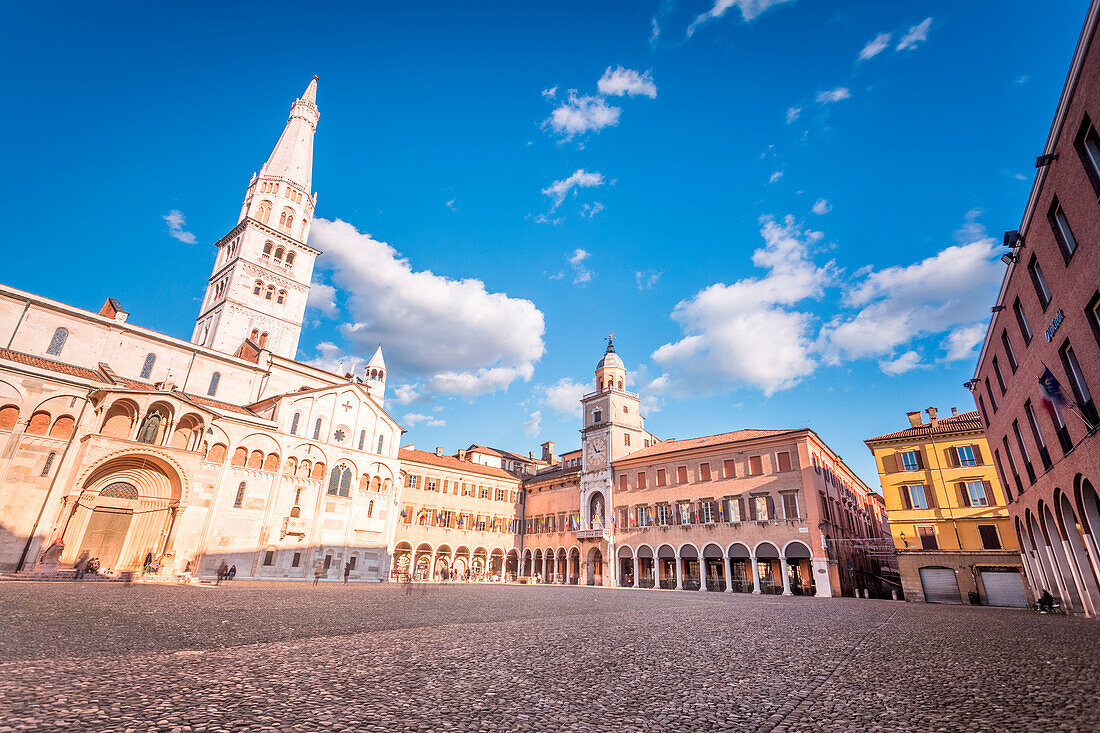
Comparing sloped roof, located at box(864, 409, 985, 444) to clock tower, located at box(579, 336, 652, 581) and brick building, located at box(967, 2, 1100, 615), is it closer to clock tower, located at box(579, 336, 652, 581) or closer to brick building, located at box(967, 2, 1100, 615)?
brick building, located at box(967, 2, 1100, 615)

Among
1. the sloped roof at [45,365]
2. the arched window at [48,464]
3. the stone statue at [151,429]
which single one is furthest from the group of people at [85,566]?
the sloped roof at [45,365]

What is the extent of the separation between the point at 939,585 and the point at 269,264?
5752 cm

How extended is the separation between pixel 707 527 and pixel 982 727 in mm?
36172

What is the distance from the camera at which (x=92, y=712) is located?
11.9 feet

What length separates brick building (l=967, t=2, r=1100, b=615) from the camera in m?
11.0

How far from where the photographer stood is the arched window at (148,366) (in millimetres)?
33656

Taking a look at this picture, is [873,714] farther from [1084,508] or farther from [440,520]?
[440,520]

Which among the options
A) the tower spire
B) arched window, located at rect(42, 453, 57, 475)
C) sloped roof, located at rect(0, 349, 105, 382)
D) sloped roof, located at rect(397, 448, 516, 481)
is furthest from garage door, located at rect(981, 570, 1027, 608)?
the tower spire

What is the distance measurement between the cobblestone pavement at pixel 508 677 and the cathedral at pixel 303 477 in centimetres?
1934

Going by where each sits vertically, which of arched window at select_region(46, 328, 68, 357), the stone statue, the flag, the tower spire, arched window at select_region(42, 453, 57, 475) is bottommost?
arched window at select_region(42, 453, 57, 475)

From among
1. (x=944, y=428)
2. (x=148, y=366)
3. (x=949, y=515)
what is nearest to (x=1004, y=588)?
(x=949, y=515)

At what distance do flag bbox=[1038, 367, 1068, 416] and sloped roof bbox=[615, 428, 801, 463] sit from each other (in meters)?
20.9

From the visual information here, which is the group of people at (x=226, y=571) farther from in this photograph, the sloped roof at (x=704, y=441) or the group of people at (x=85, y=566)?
the sloped roof at (x=704, y=441)

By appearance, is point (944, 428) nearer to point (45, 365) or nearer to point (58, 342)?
point (45, 365)
